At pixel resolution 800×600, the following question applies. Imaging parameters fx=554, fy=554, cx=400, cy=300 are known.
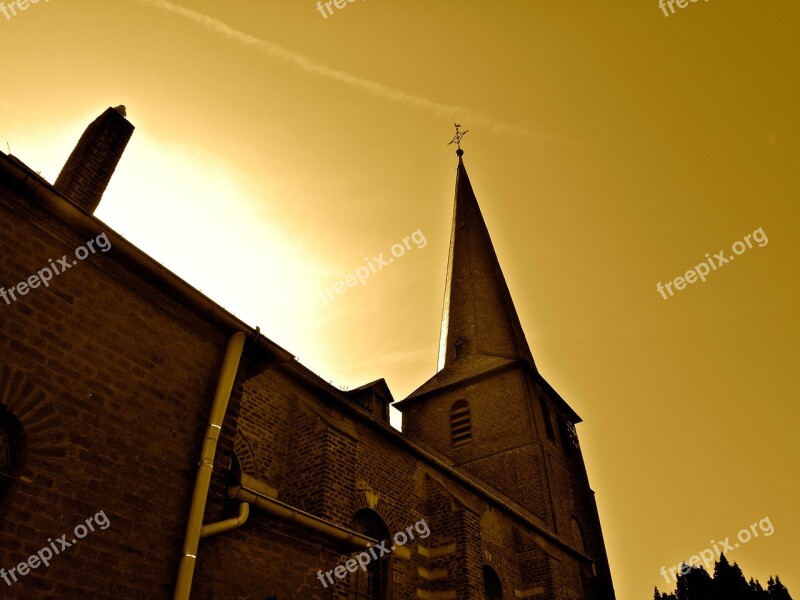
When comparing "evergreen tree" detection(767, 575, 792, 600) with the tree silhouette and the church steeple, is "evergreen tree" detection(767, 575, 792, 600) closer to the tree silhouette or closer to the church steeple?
the tree silhouette

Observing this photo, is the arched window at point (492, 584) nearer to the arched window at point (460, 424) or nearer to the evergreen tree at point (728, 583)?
the arched window at point (460, 424)

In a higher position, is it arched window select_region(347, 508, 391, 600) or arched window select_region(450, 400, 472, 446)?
arched window select_region(450, 400, 472, 446)

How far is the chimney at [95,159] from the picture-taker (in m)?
9.21

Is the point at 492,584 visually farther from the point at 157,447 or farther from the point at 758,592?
the point at 758,592

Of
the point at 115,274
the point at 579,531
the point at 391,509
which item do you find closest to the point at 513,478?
the point at 579,531

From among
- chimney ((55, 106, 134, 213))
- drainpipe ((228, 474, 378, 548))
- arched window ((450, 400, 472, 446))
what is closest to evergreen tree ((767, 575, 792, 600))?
arched window ((450, 400, 472, 446))

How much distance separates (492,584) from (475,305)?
14.3 m

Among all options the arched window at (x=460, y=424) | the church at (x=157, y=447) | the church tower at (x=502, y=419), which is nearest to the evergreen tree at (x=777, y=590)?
the church tower at (x=502, y=419)

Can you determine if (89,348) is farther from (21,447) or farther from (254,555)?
(254,555)

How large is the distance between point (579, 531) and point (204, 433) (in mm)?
18756

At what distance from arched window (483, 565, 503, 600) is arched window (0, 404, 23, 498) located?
11213 millimetres

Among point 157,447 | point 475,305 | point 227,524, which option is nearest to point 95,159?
point 157,447

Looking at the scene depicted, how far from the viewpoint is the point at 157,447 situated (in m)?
5.40

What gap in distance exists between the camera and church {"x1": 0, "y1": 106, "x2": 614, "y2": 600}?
4.52 metres
